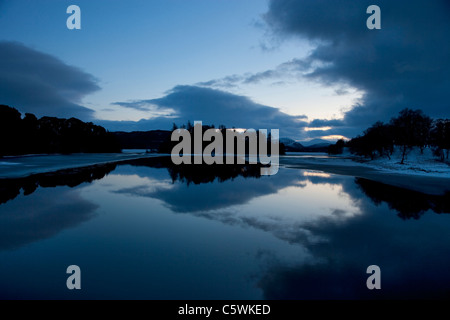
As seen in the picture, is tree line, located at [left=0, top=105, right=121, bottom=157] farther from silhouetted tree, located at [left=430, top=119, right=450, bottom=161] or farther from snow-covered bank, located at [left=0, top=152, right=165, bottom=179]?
silhouetted tree, located at [left=430, top=119, right=450, bottom=161]

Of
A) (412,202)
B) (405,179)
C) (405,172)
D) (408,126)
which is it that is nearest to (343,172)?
(405,179)

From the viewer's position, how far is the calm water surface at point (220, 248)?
16.4 feet

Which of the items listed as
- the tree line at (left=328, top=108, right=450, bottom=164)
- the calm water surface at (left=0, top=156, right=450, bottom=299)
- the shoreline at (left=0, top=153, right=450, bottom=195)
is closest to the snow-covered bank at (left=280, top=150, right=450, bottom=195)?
the shoreline at (left=0, top=153, right=450, bottom=195)

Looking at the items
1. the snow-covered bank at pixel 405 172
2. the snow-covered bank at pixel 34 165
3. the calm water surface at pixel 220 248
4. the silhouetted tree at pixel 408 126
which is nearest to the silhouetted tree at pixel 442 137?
the silhouetted tree at pixel 408 126

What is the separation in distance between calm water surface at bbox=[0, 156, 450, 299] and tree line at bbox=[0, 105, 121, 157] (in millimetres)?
71711

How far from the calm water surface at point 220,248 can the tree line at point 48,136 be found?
71711 mm

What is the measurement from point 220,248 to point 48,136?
348ft

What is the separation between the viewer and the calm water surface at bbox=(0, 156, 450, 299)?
4996 mm

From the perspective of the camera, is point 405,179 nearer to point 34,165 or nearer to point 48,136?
point 34,165

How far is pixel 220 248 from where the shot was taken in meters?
7.09

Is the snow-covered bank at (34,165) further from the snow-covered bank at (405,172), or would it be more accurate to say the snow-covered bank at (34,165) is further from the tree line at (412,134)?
the tree line at (412,134)

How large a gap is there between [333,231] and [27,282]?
969 centimetres

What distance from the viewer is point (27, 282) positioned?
5094 millimetres
